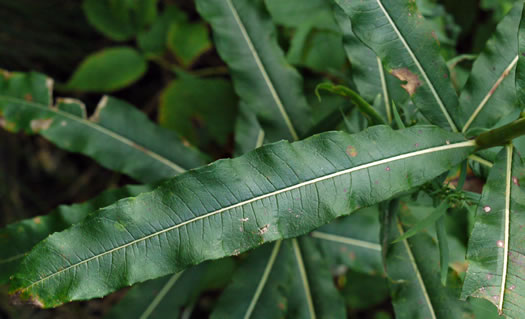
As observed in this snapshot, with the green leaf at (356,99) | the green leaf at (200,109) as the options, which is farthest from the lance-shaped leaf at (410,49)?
the green leaf at (200,109)

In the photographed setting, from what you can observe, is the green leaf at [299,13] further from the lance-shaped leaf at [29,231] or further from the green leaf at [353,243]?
the lance-shaped leaf at [29,231]

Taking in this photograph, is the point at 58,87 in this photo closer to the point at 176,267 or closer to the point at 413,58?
the point at 176,267

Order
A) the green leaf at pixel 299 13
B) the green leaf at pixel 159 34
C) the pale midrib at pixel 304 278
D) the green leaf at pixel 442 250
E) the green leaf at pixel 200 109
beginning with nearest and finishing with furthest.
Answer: the green leaf at pixel 442 250
the pale midrib at pixel 304 278
the green leaf at pixel 299 13
the green leaf at pixel 200 109
the green leaf at pixel 159 34

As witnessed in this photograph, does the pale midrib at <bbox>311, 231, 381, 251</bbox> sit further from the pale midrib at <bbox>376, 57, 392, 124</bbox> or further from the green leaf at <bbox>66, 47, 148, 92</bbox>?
the green leaf at <bbox>66, 47, 148, 92</bbox>

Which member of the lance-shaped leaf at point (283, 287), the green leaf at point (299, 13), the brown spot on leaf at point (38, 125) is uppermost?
the green leaf at point (299, 13)

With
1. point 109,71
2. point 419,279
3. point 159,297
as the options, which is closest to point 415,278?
point 419,279

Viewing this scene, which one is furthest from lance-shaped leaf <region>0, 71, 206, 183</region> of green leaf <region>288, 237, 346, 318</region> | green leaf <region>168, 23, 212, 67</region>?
green leaf <region>168, 23, 212, 67</region>
